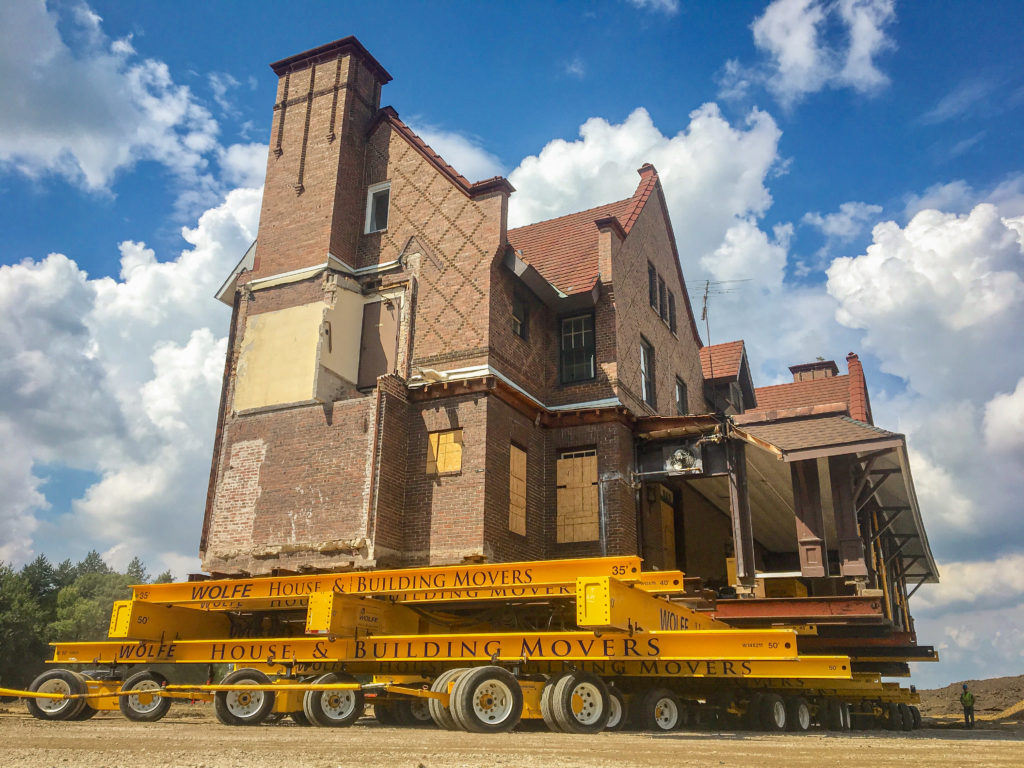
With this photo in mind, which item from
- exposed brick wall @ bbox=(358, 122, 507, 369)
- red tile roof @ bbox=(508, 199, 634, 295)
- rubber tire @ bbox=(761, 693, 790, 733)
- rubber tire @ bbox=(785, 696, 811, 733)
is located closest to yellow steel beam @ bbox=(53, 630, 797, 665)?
rubber tire @ bbox=(761, 693, 790, 733)

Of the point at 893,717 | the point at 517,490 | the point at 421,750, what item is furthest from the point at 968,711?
the point at 421,750

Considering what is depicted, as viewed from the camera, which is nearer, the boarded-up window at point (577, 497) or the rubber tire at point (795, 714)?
the rubber tire at point (795, 714)

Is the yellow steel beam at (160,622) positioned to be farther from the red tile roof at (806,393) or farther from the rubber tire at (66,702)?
the red tile roof at (806,393)

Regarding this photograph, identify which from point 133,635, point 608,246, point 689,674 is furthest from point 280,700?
point 608,246

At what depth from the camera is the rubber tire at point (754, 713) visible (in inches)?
480

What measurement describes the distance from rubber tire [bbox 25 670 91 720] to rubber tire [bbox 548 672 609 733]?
7.08m

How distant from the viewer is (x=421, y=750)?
7031 millimetres

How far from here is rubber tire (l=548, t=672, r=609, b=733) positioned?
9312 millimetres

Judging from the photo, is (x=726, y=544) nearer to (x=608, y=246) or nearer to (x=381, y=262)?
(x=608, y=246)

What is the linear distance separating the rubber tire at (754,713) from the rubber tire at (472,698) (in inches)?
183

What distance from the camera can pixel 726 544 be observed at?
25.9 m

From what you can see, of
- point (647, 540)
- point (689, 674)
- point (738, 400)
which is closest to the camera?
point (689, 674)

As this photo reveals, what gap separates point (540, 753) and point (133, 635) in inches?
325

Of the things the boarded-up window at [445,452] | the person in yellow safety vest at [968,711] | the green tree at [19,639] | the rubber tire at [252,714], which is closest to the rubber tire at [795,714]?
the boarded-up window at [445,452]
